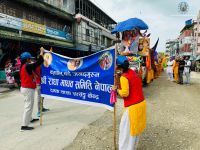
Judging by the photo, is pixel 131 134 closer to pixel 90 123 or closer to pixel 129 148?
pixel 129 148

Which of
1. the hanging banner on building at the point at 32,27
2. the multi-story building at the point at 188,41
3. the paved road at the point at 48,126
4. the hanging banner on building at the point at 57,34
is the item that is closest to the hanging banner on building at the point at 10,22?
the hanging banner on building at the point at 32,27

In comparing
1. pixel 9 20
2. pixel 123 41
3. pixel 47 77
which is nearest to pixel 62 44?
pixel 9 20

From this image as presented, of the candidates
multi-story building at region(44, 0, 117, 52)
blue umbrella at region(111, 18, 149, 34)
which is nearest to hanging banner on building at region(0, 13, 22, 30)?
blue umbrella at region(111, 18, 149, 34)

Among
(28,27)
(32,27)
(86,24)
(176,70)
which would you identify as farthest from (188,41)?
(28,27)

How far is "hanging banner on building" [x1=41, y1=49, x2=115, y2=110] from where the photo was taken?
506cm

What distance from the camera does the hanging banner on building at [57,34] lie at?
20.3 m

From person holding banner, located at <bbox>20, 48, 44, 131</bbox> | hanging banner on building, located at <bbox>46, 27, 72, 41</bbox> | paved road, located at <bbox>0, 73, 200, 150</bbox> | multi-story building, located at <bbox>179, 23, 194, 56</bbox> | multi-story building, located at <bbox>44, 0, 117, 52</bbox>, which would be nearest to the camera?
paved road, located at <bbox>0, 73, 200, 150</bbox>

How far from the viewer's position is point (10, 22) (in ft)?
50.9

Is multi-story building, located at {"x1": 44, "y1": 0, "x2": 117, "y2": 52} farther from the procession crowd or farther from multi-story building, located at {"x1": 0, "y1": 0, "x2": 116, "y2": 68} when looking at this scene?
the procession crowd

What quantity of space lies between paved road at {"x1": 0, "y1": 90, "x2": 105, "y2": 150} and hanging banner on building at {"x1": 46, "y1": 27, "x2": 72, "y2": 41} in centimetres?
1191

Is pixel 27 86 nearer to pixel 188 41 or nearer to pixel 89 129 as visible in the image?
pixel 89 129

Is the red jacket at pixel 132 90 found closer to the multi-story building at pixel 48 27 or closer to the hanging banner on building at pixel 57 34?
the multi-story building at pixel 48 27

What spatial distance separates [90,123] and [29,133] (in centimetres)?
160

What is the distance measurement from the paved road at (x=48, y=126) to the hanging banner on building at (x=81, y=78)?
796 millimetres
